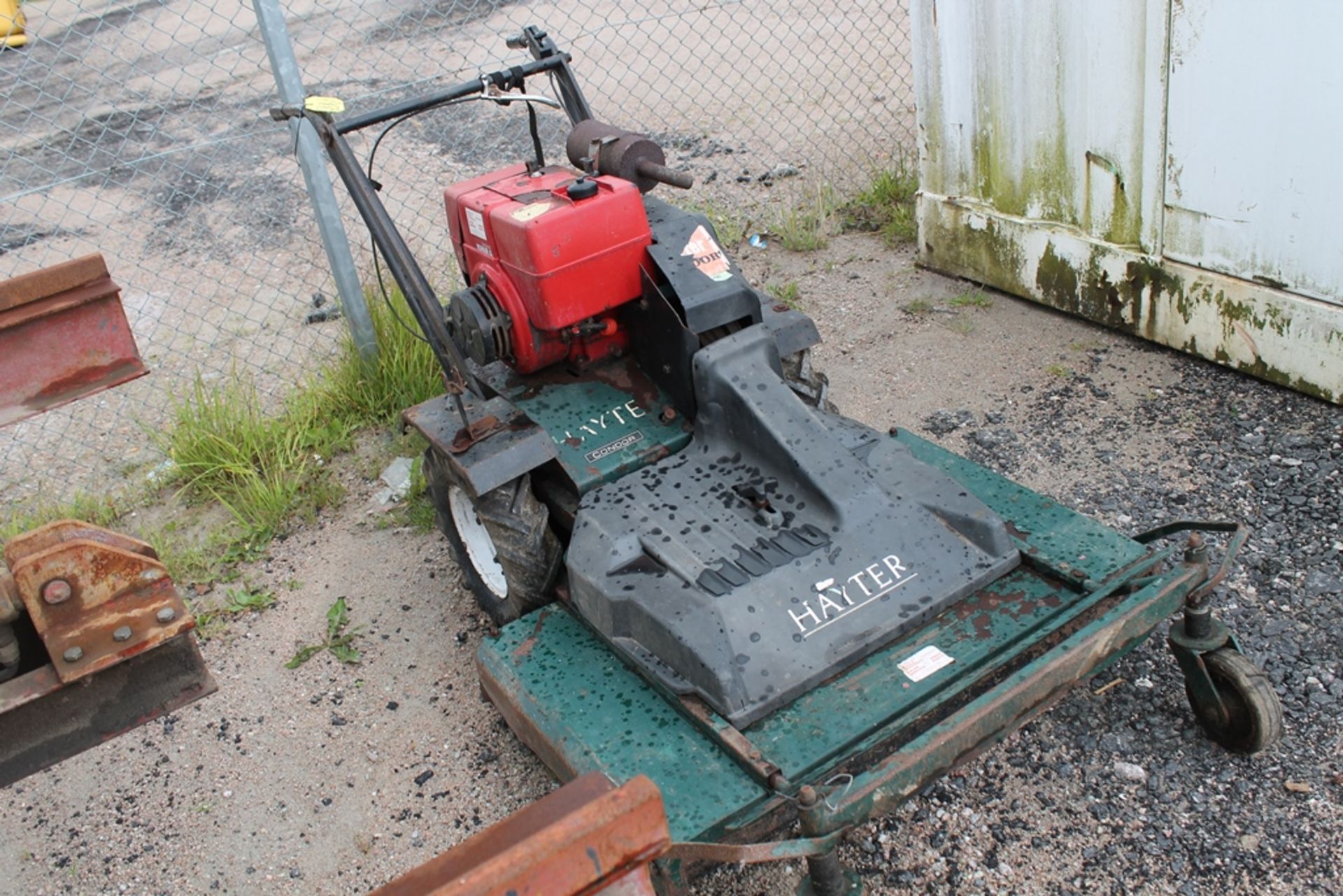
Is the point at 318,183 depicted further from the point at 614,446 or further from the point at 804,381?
the point at 804,381

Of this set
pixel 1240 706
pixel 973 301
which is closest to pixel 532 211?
pixel 1240 706

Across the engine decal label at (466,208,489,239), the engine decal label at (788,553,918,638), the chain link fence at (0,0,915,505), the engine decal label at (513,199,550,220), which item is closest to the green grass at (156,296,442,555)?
the chain link fence at (0,0,915,505)

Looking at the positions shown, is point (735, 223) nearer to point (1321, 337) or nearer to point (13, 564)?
point (1321, 337)

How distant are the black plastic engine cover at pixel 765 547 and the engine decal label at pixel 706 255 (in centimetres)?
18

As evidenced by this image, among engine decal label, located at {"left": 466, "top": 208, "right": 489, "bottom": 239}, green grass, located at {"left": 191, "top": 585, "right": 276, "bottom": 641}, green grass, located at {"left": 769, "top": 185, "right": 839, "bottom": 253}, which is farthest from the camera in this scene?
green grass, located at {"left": 769, "top": 185, "right": 839, "bottom": 253}

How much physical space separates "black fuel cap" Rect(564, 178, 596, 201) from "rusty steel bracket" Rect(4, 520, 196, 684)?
1.72m

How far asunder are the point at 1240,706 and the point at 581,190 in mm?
1962

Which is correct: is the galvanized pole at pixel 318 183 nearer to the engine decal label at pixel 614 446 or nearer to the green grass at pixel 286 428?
the green grass at pixel 286 428

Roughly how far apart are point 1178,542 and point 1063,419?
29.8 inches

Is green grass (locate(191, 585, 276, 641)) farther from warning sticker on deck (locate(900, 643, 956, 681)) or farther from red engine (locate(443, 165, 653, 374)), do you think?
warning sticker on deck (locate(900, 643, 956, 681))

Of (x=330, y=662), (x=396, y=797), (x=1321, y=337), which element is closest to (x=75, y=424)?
(x=330, y=662)

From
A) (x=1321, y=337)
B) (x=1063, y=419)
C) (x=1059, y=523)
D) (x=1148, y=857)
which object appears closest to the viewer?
(x=1148, y=857)

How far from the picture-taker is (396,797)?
2.91m

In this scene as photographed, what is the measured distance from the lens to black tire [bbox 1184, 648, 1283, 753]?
2.52 meters
